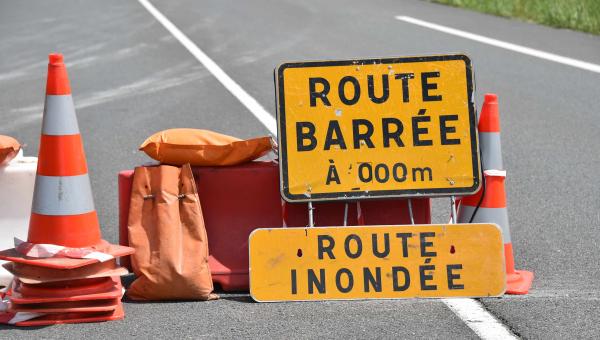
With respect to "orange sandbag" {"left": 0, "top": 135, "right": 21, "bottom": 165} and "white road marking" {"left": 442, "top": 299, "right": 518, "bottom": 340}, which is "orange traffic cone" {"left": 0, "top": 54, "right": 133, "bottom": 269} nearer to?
"orange sandbag" {"left": 0, "top": 135, "right": 21, "bottom": 165}

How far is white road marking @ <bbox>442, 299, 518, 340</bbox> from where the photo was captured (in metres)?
5.64

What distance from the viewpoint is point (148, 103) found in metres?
13.8

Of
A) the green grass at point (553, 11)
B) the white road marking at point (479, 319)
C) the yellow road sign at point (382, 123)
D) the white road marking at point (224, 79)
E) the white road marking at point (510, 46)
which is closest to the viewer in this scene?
the white road marking at point (479, 319)

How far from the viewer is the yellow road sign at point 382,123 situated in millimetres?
6723

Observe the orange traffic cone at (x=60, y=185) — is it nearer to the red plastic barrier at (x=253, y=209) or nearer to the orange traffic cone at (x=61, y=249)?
the orange traffic cone at (x=61, y=249)

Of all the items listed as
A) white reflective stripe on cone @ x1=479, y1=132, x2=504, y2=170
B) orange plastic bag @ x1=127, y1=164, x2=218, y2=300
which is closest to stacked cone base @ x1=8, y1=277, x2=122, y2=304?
orange plastic bag @ x1=127, y1=164, x2=218, y2=300

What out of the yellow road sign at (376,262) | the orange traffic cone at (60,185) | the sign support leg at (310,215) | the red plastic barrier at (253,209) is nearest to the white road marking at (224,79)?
the red plastic barrier at (253,209)

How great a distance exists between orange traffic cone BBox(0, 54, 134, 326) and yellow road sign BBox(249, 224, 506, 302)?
0.75m

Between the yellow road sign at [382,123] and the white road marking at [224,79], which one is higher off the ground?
the yellow road sign at [382,123]

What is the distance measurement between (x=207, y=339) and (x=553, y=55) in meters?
11.5

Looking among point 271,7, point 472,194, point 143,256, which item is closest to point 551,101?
point 472,194

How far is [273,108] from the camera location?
13094 mm

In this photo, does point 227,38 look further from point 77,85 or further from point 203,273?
point 203,273

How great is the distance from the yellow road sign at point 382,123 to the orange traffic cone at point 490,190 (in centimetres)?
15
